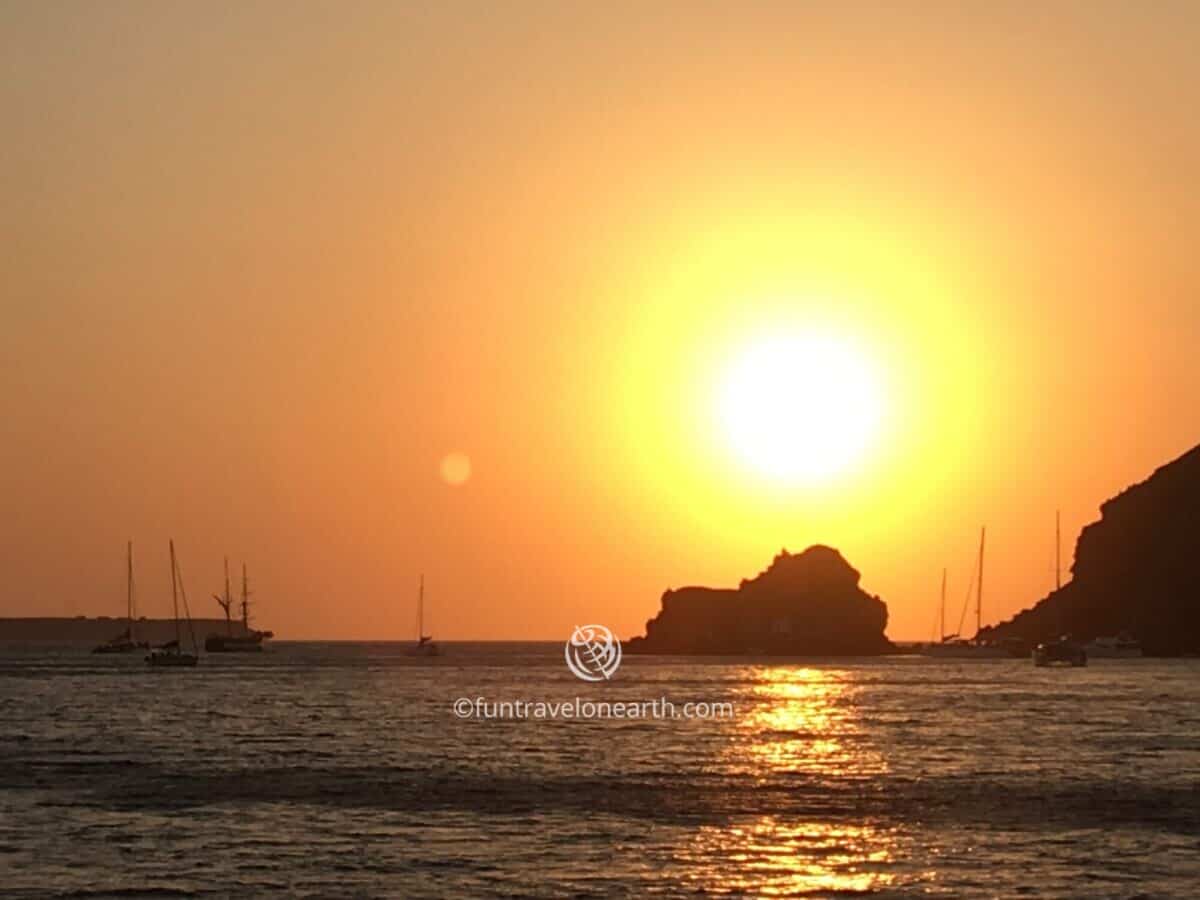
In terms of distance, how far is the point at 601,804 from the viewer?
62594mm

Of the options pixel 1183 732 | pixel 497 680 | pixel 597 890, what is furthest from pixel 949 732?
pixel 497 680

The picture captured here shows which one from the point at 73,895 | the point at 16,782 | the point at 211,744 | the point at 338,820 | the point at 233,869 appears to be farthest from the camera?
the point at 211,744

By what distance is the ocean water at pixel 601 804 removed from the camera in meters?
46.0

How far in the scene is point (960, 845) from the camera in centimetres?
5169

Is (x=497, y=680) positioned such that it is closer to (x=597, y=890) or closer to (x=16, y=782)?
(x=16, y=782)

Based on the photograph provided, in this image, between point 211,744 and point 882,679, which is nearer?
point 211,744

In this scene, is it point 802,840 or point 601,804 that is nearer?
point 802,840

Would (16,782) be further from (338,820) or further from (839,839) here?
(839,839)

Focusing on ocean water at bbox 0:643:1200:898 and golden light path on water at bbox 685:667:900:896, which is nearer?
golden light path on water at bbox 685:667:900:896

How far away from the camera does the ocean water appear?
46.0m

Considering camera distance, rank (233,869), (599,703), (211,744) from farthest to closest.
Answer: (599,703) < (211,744) < (233,869)

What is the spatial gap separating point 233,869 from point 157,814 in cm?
1294

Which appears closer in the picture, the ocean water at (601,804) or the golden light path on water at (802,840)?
the golden light path on water at (802,840)

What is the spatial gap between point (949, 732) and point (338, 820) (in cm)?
4999
